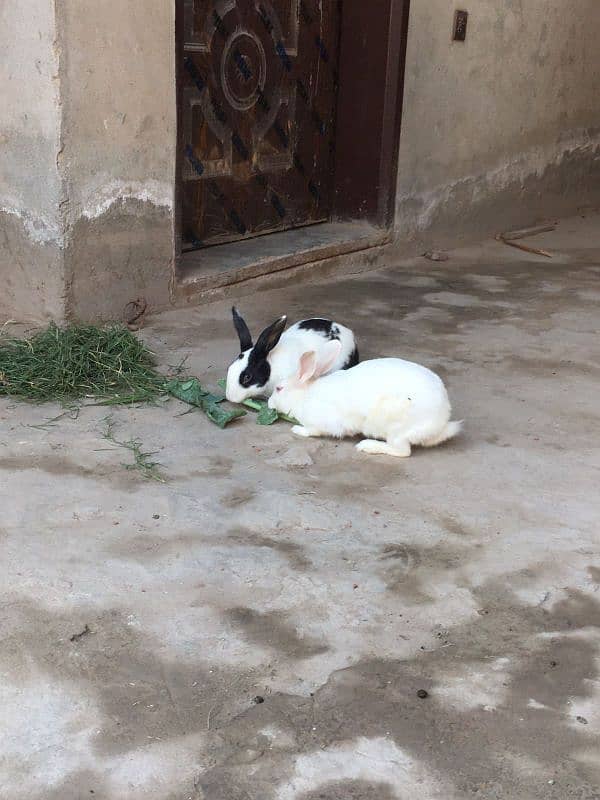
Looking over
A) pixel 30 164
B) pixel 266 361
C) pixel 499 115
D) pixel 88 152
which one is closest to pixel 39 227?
pixel 30 164

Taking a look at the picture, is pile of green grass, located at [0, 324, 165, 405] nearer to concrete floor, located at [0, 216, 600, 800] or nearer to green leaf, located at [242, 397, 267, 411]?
concrete floor, located at [0, 216, 600, 800]

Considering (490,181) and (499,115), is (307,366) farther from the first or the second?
(499,115)

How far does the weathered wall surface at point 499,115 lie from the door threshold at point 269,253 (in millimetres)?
408

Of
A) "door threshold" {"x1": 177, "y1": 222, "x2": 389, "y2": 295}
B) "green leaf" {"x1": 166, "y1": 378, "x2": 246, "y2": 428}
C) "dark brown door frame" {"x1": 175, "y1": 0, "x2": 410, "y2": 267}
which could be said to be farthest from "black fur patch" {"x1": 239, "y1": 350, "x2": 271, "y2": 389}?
"dark brown door frame" {"x1": 175, "y1": 0, "x2": 410, "y2": 267}

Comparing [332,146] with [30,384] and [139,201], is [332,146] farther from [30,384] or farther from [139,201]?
[30,384]

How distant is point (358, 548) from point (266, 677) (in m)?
0.71

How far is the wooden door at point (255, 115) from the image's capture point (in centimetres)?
584

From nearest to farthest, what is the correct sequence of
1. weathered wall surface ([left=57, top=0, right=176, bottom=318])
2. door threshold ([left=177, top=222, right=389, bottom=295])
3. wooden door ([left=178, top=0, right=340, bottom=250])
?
weathered wall surface ([left=57, top=0, right=176, bottom=318]), door threshold ([left=177, top=222, right=389, bottom=295]), wooden door ([left=178, top=0, right=340, bottom=250])

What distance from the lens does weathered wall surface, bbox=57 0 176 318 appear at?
15.0 ft

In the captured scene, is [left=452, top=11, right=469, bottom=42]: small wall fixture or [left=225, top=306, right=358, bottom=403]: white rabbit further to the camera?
[left=452, top=11, right=469, bottom=42]: small wall fixture

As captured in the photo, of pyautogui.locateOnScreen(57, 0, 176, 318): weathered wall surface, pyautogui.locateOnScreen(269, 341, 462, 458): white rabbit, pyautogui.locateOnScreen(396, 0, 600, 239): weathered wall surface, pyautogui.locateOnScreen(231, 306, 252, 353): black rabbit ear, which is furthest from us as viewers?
pyautogui.locateOnScreen(396, 0, 600, 239): weathered wall surface

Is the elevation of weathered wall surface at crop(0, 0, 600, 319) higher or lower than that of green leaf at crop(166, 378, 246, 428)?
higher

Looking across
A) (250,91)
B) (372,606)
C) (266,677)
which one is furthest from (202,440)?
(250,91)

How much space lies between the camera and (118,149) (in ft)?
15.8
